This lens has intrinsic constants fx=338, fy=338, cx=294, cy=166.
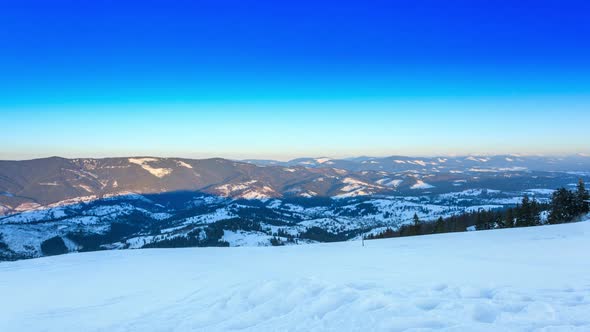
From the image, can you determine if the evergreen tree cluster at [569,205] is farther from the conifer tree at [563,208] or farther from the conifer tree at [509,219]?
the conifer tree at [509,219]

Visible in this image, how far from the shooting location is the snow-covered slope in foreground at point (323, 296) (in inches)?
253

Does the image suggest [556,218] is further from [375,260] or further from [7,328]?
[7,328]

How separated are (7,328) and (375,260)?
12.3 metres

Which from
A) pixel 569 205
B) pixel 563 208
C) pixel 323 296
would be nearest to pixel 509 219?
pixel 563 208

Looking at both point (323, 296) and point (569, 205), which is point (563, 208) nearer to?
point (569, 205)

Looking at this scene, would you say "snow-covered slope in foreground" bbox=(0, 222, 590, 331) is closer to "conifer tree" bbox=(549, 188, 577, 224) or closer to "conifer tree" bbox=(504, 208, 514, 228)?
"conifer tree" bbox=(549, 188, 577, 224)

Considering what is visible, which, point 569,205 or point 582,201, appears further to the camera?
point 569,205

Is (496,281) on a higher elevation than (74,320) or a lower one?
higher

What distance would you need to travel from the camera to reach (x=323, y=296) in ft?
26.5

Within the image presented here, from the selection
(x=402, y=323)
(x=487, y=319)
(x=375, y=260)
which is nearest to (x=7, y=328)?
(x=402, y=323)

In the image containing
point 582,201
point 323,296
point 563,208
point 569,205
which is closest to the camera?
point 323,296

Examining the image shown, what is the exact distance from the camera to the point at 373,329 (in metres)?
6.03

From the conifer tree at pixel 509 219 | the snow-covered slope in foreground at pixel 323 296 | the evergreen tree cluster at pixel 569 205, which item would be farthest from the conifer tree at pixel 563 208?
the snow-covered slope in foreground at pixel 323 296

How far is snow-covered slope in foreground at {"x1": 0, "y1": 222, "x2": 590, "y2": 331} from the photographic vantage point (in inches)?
253
